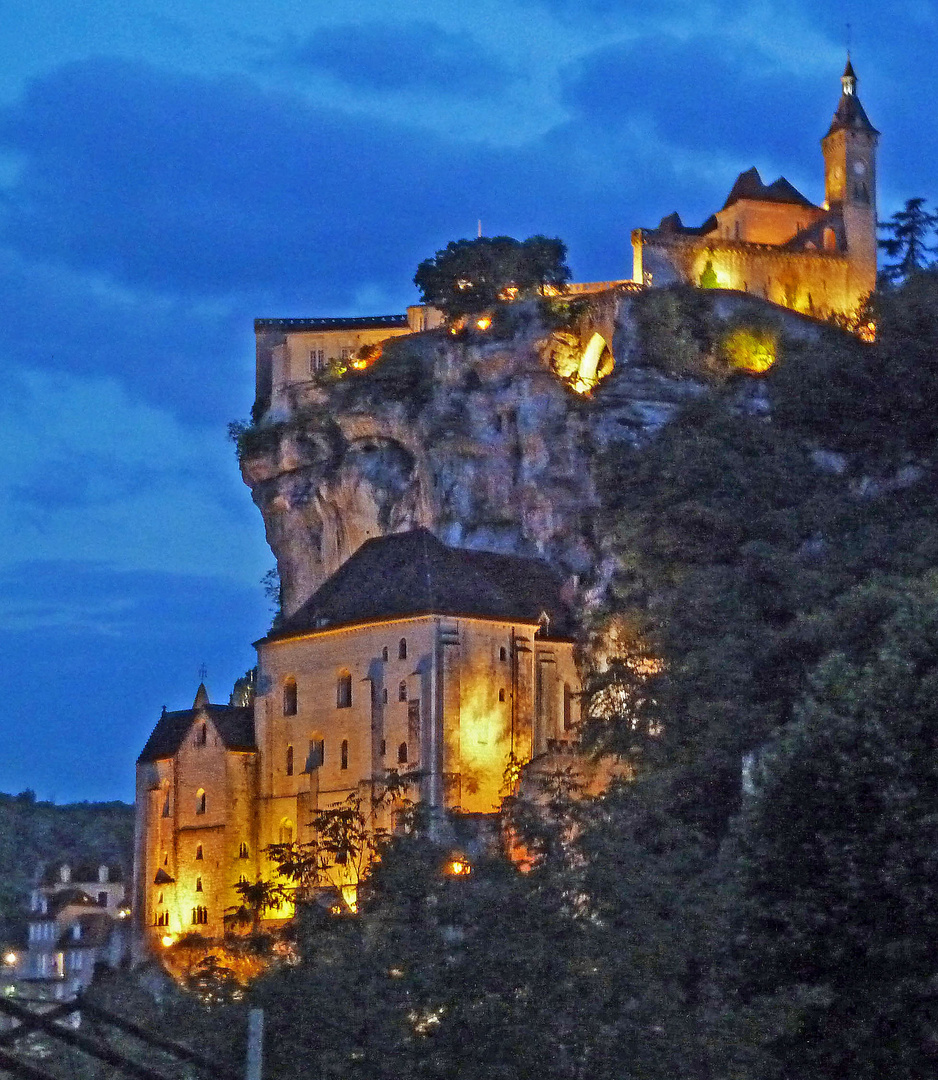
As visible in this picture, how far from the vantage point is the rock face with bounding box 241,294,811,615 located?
4097 inches

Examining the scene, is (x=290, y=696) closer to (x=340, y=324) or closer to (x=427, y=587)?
(x=427, y=587)

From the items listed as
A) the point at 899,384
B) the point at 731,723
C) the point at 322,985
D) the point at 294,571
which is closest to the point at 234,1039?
the point at 322,985

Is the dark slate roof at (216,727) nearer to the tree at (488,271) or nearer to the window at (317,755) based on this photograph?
the window at (317,755)

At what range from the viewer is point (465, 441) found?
10619 centimetres

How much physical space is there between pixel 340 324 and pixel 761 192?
2155 cm

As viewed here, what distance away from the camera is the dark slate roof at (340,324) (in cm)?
12456

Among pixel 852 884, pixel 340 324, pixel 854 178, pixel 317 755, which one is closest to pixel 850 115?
pixel 854 178

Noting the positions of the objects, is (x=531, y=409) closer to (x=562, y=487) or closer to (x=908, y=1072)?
(x=562, y=487)

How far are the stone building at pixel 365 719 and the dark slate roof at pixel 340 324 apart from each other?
23521 mm

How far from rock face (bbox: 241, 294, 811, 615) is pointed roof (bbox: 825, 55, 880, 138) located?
19904 mm

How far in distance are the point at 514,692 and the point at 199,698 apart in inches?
663

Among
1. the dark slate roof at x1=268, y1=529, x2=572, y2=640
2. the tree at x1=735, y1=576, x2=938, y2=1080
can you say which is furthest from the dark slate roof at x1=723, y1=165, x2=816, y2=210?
the tree at x1=735, y1=576, x2=938, y2=1080

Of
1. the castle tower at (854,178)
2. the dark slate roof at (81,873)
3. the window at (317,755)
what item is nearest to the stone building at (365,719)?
the window at (317,755)

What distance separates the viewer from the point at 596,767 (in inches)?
3666
